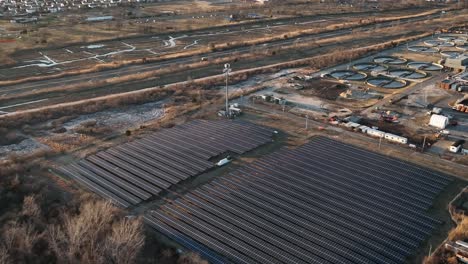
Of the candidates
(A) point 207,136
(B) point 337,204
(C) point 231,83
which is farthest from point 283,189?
(C) point 231,83

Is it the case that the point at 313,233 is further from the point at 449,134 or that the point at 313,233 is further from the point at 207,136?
the point at 449,134

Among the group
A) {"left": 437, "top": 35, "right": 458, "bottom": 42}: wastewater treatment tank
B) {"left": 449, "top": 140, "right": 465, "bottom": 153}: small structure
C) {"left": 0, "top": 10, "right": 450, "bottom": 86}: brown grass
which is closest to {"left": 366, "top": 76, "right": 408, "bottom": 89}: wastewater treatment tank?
{"left": 449, "top": 140, "right": 465, "bottom": 153}: small structure

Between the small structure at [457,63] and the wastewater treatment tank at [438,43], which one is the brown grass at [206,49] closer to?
the wastewater treatment tank at [438,43]

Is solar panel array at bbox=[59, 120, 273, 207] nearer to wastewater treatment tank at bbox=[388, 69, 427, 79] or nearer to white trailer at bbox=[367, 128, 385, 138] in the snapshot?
white trailer at bbox=[367, 128, 385, 138]

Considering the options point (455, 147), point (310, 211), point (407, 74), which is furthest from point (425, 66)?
point (310, 211)

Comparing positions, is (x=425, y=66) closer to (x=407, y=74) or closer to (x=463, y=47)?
(x=407, y=74)

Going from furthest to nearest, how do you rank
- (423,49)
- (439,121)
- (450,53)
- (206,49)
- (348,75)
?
(206,49)
(423,49)
(450,53)
(348,75)
(439,121)

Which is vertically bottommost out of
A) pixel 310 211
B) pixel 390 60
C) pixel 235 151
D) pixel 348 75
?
pixel 310 211
